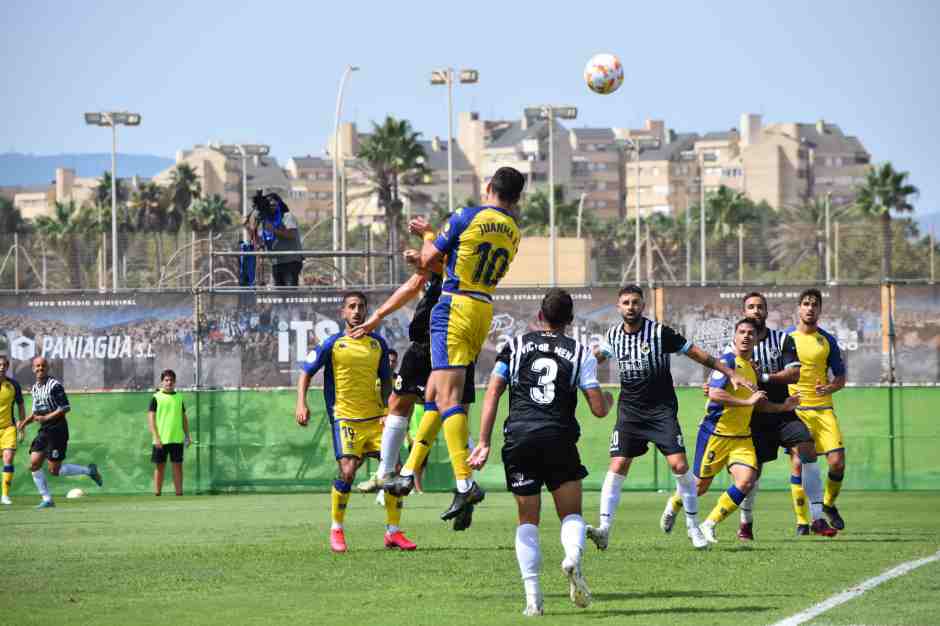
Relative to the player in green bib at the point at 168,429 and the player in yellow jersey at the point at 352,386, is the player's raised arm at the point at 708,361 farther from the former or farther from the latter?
the player in green bib at the point at 168,429

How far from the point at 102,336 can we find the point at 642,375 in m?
19.6

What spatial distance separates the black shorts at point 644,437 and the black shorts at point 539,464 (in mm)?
4252

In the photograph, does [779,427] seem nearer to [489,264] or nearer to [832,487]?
[832,487]

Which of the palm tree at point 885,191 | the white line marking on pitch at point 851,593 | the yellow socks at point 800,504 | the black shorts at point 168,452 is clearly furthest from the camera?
the palm tree at point 885,191

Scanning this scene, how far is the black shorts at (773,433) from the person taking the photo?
15500 mm

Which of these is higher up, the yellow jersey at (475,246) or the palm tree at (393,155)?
the palm tree at (393,155)

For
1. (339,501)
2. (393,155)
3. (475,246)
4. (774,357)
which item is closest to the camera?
(475,246)

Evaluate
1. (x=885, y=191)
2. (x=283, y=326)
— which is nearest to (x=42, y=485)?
(x=283, y=326)

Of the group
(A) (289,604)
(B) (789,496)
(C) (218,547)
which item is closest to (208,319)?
(B) (789,496)

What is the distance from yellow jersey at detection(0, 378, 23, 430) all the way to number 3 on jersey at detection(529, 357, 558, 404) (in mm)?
14843

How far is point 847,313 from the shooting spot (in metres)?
31.3

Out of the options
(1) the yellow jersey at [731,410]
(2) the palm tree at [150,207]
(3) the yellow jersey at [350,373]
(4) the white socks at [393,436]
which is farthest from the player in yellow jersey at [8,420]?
(2) the palm tree at [150,207]

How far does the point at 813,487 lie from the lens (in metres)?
15.9

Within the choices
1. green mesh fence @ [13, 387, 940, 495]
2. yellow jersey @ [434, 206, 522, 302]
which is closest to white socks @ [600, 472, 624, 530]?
yellow jersey @ [434, 206, 522, 302]
